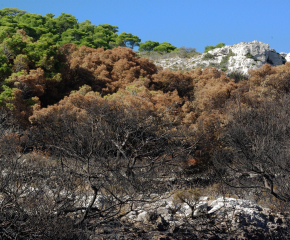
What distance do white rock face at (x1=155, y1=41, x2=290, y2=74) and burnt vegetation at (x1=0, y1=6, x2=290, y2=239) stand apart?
10631 millimetres

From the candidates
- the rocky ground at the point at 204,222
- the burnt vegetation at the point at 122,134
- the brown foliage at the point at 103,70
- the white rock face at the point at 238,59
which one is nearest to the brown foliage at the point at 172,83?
the burnt vegetation at the point at 122,134

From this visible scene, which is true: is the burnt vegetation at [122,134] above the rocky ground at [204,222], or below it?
above

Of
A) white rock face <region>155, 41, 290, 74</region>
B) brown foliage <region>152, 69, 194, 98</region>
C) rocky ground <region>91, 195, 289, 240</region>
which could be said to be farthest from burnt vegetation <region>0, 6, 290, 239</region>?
white rock face <region>155, 41, 290, 74</region>

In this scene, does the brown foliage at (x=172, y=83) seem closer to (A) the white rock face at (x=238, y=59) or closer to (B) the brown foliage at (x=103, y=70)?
(B) the brown foliage at (x=103, y=70)

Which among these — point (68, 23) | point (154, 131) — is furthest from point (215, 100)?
point (68, 23)

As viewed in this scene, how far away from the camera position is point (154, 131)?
13805 millimetres

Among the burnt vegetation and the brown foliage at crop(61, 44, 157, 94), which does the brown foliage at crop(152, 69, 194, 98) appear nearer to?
the burnt vegetation

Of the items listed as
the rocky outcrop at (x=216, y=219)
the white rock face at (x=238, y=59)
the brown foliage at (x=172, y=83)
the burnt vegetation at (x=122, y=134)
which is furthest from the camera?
the white rock face at (x=238, y=59)

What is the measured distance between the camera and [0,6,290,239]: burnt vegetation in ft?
22.8

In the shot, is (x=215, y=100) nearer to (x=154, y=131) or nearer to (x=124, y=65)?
(x=154, y=131)

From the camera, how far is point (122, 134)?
521 inches

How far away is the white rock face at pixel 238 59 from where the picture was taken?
109ft

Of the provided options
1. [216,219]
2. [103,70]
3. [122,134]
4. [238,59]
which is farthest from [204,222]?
[238,59]

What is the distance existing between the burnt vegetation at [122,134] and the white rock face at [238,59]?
419 inches
